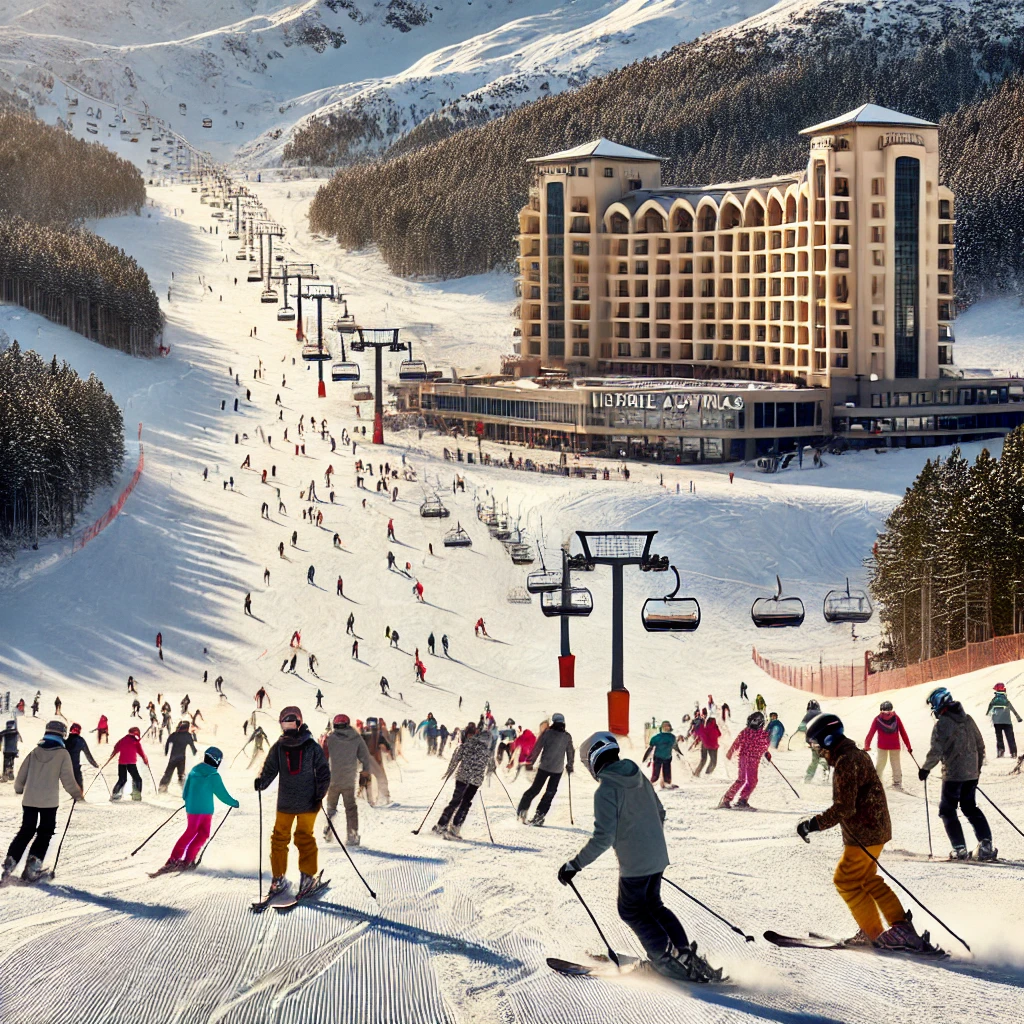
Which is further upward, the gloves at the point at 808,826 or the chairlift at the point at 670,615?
the chairlift at the point at 670,615

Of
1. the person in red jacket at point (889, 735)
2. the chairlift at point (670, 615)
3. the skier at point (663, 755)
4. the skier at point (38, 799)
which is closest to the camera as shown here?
the skier at point (38, 799)

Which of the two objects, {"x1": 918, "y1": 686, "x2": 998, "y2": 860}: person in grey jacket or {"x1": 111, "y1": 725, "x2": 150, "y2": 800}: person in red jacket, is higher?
{"x1": 918, "y1": 686, "x2": 998, "y2": 860}: person in grey jacket

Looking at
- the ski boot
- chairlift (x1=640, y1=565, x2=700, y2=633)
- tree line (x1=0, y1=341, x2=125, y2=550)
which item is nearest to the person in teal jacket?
the ski boot

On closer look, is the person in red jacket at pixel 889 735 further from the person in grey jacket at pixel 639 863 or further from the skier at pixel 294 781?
the person in grey jacket at pixel 639 863

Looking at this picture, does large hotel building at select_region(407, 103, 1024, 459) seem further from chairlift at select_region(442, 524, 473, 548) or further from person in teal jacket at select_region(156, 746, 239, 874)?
person in teal jacket at select_region(156, 746, 239, 874)

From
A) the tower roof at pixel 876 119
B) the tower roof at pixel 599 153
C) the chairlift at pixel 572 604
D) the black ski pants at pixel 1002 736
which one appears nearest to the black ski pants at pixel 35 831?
the black ski pants at pixel 1002 736

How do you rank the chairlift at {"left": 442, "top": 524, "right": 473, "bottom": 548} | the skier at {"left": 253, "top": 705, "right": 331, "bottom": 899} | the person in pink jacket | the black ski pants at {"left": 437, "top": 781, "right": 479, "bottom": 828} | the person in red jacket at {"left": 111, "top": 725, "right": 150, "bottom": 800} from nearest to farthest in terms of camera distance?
the skier at {"left": 253, "top": 705, "right": 331, "bottom": 899} < the black ski pants at {"left": 437, "top": 781, "right": 479, "bottom": 828} < the person in pink jacket < the person in red jacket at {"left": 111, "top": 725, "right": 150, "bottom": 800} < the chairlift at {"left": 442, "top": 524, "right": 473, "bottom": 548}
